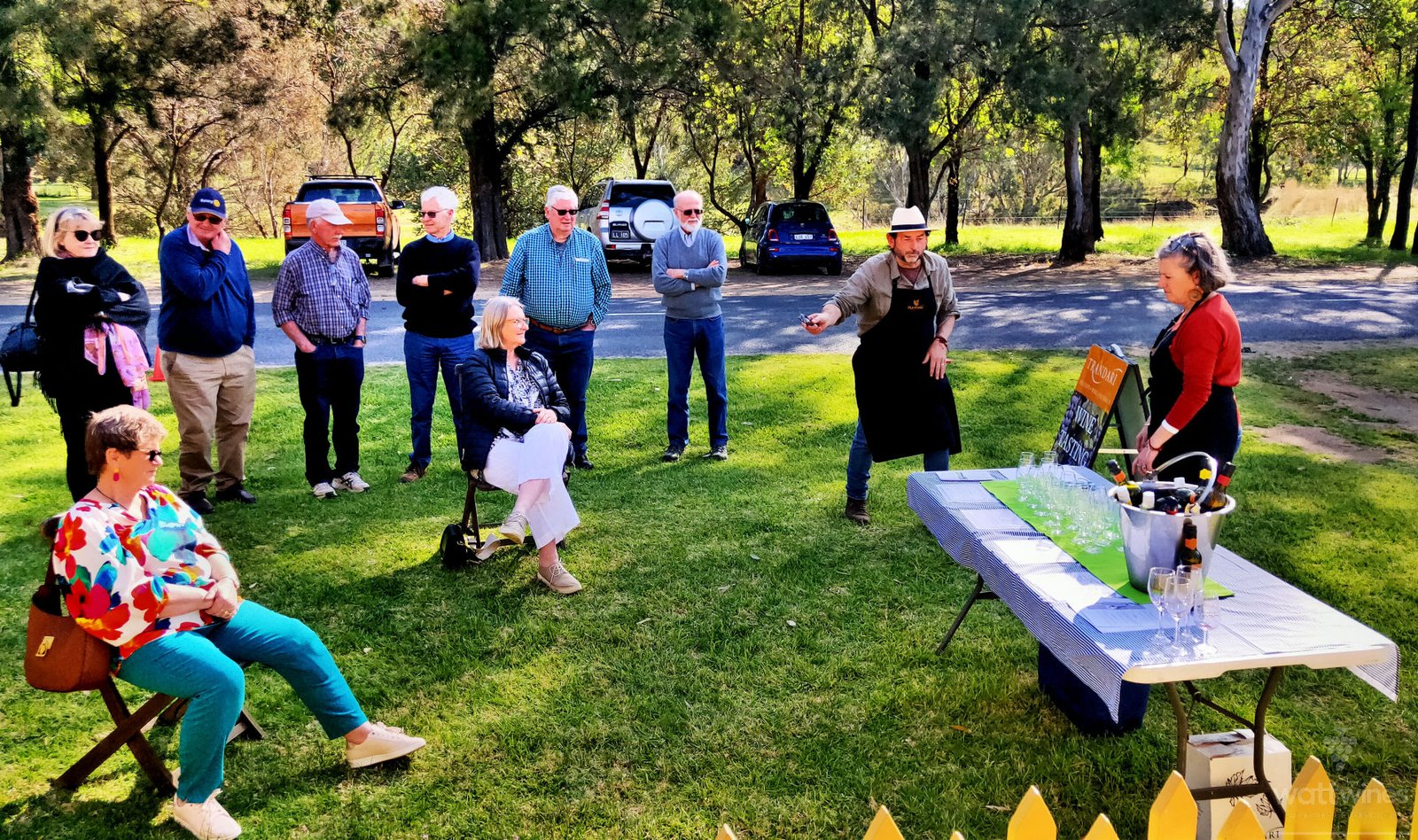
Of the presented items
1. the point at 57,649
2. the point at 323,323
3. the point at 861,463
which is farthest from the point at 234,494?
the point at 861,463

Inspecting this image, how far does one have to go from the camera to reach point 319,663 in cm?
343

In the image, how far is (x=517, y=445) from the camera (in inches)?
200

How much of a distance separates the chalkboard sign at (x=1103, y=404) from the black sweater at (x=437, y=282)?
3813 millimetres

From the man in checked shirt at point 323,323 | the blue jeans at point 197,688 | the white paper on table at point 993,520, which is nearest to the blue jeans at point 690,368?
the man in checked shirt at point 323,323

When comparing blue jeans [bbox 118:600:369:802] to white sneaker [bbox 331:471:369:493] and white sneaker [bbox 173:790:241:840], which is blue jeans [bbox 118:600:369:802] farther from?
white sneaker [bbox 331:471:369:493]

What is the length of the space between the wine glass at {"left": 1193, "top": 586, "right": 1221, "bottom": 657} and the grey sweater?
4456 millimetres

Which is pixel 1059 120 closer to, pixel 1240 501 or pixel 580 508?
pixel 1240 501

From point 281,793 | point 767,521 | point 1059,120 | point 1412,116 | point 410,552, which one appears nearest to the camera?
point 281,793

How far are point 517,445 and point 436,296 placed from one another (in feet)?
6.05

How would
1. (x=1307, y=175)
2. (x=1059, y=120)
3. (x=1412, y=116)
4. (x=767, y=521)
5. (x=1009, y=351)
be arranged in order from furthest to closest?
1. (x=1307, y=175)
2. (x=1412, y=116)
3. (x=1059, y=120)
4. (x=1009, y=351)
5. (x=767, y=521)

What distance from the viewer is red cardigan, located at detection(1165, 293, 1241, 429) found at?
4020mm

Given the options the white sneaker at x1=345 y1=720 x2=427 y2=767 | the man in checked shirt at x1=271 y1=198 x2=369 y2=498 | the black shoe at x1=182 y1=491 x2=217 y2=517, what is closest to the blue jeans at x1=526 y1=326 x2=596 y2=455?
the man in checked shirt at x1=271 y1=198 x2=369 y2=498

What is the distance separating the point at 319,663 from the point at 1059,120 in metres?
18.9

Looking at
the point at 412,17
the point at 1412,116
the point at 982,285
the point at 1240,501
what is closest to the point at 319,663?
the point at 1240,501
